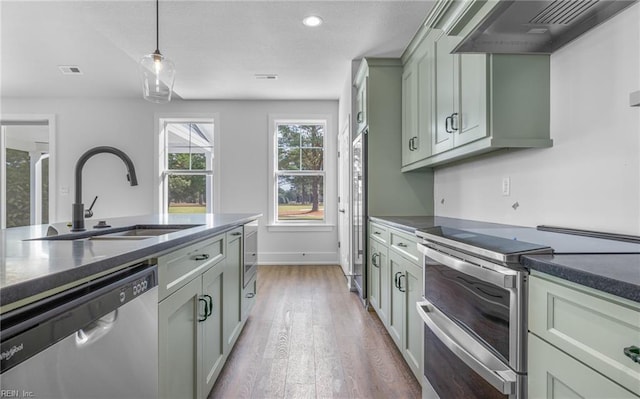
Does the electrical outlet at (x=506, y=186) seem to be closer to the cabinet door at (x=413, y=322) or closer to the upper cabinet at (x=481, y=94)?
the upper cabinet at (x=481, y=94)

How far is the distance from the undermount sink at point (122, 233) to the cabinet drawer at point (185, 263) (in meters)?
0.19

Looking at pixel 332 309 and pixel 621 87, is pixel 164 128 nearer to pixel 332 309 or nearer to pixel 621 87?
pixel 332 309

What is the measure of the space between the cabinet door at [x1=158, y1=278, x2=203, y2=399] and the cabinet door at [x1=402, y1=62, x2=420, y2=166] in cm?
205

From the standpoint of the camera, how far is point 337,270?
4715mm

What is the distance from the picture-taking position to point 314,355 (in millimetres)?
2189

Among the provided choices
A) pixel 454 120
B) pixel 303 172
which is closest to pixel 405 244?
pixel 454 120

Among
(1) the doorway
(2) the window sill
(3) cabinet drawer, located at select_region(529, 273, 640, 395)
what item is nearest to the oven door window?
(3) cabinet drawer, located at select_region(529, 273, 640, 395)

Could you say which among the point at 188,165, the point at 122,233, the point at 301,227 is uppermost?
the point at 188,165

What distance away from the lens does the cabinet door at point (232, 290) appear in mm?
1960

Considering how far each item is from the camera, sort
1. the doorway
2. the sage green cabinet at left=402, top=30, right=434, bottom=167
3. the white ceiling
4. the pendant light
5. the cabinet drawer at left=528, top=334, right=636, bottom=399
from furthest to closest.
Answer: the doorway
the white ceiling
the sage green cabinet at left=402, top=30, right=434, bottom=167
the pendant light
the cabinet drawer at left=528, top=334, right=636, bottom=399

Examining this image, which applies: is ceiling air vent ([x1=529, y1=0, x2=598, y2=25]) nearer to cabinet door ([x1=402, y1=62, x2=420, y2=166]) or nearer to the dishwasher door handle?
cabinet door ([x1=402, y1=62, x2=420, y2=166])

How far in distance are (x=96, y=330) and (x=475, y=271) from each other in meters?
1.09

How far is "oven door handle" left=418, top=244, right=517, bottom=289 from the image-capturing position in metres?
0.95

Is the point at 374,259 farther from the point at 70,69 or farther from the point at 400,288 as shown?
the point at 70,69
